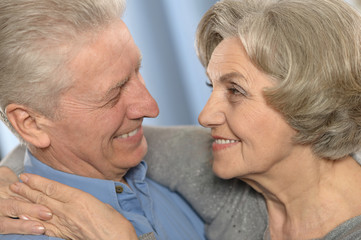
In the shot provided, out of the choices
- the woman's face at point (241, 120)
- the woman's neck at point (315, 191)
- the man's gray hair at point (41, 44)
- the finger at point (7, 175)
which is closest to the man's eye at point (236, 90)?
the woman's face at point (241, 120)

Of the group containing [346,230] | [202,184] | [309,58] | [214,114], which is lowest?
[202,184]

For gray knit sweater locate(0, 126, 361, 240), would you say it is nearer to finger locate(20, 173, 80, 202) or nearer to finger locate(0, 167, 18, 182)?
finger locate(0, 167, 18, 182)

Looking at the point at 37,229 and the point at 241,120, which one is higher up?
the point at 241,120

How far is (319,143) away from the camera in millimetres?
1479

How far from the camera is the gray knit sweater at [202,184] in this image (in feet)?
5.66

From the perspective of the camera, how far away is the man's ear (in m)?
1.40

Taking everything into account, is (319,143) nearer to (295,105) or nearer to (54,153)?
(295,105)

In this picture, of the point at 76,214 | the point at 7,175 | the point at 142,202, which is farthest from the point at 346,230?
the point at 7,175

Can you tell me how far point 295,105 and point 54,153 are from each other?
2.47 feet

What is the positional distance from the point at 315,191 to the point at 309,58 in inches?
17.6

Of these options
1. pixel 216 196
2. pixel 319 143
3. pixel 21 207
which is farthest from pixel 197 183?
pixel 21 207

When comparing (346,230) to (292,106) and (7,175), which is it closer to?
(292,106)

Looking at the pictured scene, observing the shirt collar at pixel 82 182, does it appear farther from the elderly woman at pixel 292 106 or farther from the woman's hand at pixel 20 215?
the elderly woman at pixel 292 106

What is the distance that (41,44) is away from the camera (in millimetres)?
1309
